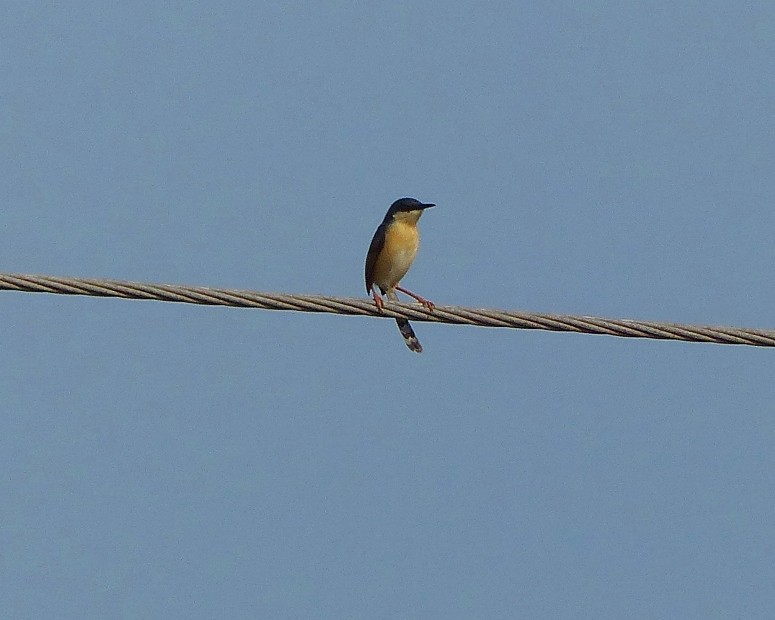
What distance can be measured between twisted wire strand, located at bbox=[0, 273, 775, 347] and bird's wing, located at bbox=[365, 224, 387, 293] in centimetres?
375

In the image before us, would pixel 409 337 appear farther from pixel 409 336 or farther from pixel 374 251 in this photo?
pixel 374 251

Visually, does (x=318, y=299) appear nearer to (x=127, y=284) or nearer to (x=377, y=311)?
(x=377, y=311)

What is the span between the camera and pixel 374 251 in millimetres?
10336

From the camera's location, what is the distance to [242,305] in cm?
588

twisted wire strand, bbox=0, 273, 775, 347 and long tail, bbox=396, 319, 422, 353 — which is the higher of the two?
long tail, bbox=396, 319, 422, 353

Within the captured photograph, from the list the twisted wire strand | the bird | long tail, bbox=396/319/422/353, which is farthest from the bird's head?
the twisted wire strand

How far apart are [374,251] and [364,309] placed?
4.09 meters

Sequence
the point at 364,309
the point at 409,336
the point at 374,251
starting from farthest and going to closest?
the point at 374,251, the point at 409,336, the point at 364,309

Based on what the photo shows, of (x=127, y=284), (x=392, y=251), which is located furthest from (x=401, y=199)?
(x=127, y=284)

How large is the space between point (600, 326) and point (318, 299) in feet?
4.46

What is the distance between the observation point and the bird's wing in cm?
1028

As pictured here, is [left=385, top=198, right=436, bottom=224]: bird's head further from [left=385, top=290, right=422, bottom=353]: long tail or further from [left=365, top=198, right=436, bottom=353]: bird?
[left=385, top=290, right=422, bottom=353]: long tail

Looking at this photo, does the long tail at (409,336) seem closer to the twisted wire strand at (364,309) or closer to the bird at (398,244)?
the bird at (398,244)

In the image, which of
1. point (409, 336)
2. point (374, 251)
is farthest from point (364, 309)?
point (374, 251)
